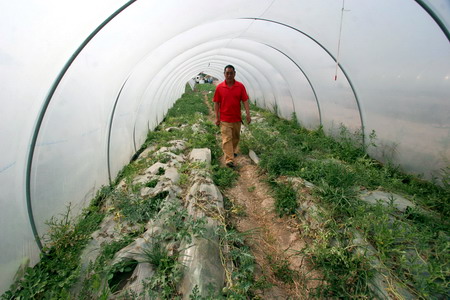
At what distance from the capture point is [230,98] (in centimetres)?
497

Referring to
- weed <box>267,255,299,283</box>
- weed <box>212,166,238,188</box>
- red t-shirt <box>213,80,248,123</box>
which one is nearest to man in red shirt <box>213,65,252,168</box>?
red t-shirt <box>213,80,248,123</box>

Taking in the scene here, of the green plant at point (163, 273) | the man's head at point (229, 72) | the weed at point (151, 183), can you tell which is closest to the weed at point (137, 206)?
the weed at point (151, 183)

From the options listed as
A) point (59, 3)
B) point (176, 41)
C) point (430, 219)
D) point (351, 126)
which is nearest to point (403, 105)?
point (351, 126)

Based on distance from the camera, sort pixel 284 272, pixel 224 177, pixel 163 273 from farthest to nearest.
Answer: pixel 224 177 < pixel 284 272 < pixel 163 273

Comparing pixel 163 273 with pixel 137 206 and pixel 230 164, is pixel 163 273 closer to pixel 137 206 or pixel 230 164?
Answer: pixel 137 206

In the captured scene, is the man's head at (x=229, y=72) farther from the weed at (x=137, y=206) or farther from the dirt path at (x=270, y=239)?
the weed at (x=137, y=206)

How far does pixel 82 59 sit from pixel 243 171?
11.4 feet

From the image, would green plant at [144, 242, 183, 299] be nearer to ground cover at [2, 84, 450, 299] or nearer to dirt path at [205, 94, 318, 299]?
ground cover at [2, 84, 450, 299]

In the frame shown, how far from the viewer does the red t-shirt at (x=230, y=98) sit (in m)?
4.97

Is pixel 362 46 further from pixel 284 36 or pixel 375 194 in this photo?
pixel 375 194

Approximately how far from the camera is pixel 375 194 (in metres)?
3.39

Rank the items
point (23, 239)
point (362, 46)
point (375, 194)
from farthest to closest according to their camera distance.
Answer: point (362, 46)
point (375, 194)
point (23, 239)

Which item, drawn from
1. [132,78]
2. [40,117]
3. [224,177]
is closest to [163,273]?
[40,117]

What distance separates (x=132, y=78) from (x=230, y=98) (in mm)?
2171
